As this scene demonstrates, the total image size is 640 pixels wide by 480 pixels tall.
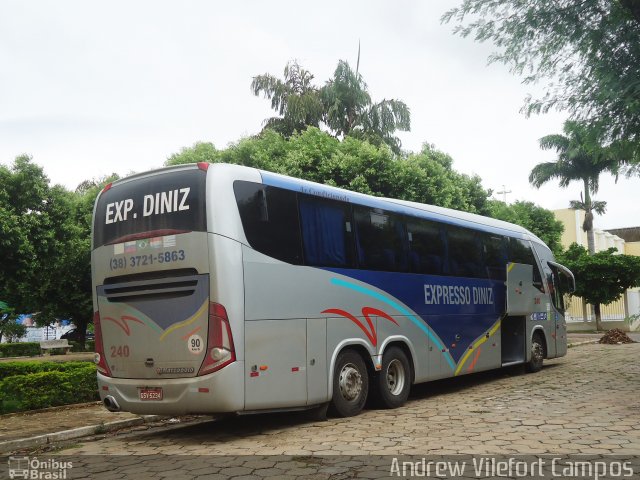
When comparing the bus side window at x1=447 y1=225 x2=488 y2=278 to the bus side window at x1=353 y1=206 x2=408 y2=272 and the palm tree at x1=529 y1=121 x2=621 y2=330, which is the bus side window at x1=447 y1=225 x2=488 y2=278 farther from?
the palm tree at x1=529 y1=121 x2=621 y2=330

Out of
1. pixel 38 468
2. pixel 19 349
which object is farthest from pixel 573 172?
pixel 38 468

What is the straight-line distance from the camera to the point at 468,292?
505 inches

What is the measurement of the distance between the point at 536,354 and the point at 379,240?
7105mm

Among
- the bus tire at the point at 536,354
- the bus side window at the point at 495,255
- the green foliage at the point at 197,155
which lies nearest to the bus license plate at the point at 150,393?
the bus side window at the point at 495,255

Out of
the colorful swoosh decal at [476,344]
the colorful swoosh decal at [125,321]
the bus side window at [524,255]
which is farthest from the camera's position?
the bus side window at [524,255]

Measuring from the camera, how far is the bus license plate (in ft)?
26.5

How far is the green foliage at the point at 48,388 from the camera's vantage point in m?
10.8

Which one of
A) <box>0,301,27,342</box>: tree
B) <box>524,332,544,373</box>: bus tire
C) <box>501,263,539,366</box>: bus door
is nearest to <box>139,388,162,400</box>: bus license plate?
<box>501,263,539,366</box>: bus door

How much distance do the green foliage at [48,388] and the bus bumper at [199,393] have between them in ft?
12.1

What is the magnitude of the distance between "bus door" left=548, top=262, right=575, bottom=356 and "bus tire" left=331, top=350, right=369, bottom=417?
26.7ft

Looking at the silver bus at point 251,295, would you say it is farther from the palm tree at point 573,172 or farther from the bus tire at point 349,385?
the palm tree at point 573,172

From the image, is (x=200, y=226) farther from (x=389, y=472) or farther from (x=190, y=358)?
(x=389, y=472)

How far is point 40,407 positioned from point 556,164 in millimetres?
39081

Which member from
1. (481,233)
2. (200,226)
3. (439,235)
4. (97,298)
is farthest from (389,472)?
(481,233)
